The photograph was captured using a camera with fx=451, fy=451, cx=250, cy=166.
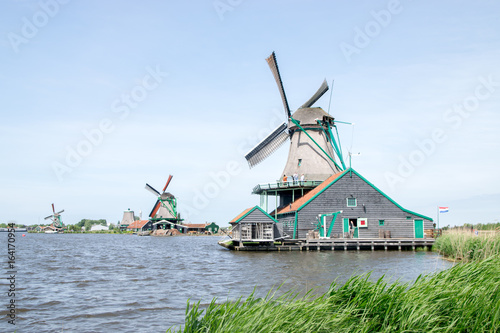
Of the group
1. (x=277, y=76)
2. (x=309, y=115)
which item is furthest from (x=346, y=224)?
(x=277, y=76)

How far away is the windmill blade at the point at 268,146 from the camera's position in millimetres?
40062

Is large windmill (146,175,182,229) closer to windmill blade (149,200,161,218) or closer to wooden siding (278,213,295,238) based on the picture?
windmill blade (149,200,161,218)

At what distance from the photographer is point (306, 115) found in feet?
129

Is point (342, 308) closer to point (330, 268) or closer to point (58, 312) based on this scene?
point (58, 312)

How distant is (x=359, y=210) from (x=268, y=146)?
1085 cm

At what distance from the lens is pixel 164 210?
8675cm

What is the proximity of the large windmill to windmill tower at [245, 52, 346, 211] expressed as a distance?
158ft

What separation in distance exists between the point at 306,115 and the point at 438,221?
1380 centimetres

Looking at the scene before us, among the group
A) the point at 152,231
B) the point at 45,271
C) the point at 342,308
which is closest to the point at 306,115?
the point at 45,271

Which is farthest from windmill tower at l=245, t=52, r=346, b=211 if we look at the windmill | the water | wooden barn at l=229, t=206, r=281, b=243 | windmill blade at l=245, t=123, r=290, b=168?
the windmill

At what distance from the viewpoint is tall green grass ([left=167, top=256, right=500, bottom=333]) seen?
6.09 metres

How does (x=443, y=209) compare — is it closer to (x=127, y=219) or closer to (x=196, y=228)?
(x=196, y=228)

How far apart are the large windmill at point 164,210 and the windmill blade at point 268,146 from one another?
158 feet

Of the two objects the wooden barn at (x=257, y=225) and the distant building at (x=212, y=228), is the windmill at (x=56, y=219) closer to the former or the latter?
the distant building at (x=212, y=228)
